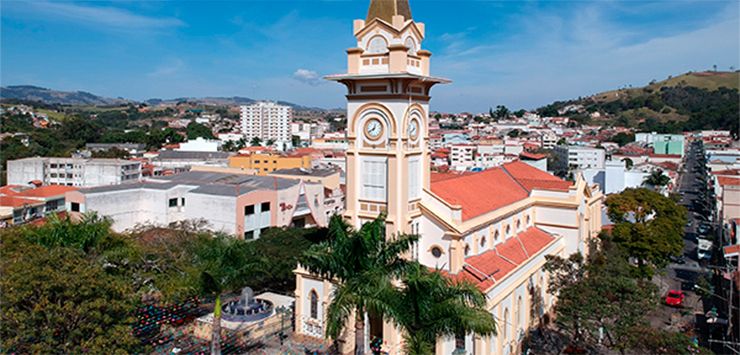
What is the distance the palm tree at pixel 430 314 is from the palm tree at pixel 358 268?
467 mm

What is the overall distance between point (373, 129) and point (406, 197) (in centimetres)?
285

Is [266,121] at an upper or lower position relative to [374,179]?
upper

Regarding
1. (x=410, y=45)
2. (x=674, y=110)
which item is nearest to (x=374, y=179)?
(x=410, y=45)

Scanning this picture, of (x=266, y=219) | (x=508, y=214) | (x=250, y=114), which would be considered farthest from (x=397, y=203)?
(x=250, y=114)

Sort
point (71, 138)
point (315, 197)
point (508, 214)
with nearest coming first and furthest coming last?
point (508, 214) < point (315, 197) < point (71, 138)

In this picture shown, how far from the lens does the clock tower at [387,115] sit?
20359 millimetres

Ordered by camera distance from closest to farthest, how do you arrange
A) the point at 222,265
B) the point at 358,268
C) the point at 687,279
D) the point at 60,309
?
the point at 60,309 < the point at 358,268 < the point at 222,265 < the point at 687,279

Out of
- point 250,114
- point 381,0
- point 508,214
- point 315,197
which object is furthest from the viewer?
point 250,114

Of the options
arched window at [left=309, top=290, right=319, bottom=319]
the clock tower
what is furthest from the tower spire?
arched window at [left=309, top=290, right=319, bottom=319]

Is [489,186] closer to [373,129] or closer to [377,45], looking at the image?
[373,129]

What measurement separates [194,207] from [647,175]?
51.7 m

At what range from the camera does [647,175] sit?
65.6m

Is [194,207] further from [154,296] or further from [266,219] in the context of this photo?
[154,296]

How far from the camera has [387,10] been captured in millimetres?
20672
